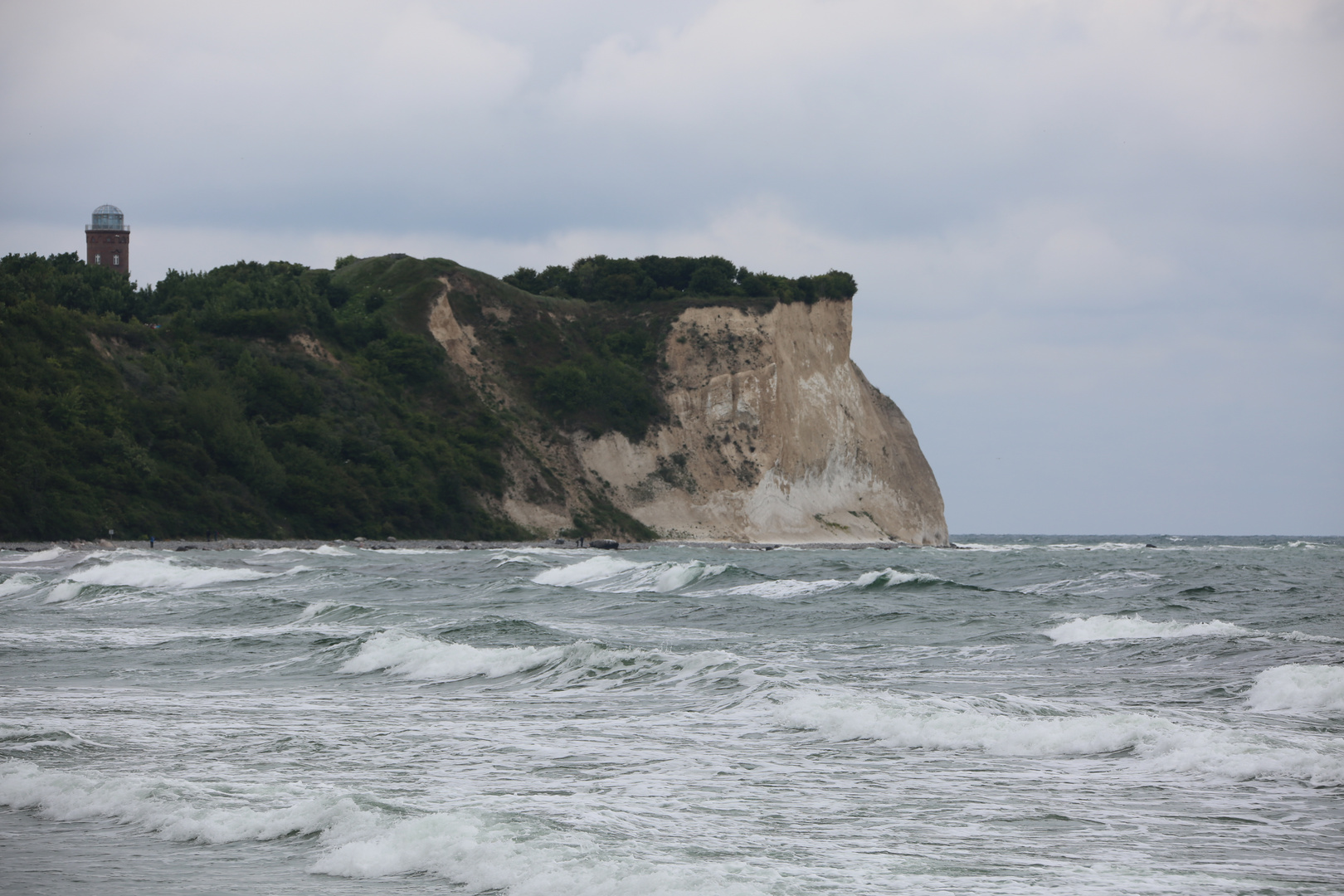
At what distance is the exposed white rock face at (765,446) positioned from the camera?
7719cm

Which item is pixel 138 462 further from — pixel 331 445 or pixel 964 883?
pixel 964 883

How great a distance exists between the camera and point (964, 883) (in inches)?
243

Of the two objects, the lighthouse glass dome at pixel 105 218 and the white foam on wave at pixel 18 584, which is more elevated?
the lighthouse glass dome at pixel 105 218

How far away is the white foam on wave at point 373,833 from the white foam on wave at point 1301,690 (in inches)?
305

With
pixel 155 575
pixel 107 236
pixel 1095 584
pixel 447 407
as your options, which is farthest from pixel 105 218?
pixel 1095 584

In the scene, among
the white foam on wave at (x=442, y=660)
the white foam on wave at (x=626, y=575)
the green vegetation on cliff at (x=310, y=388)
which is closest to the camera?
the white foam on wave at (x=442, y=660)

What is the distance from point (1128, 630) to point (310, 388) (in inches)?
2170

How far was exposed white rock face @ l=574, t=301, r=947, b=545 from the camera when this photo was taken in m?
77.2

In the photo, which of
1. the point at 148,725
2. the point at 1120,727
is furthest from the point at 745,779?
the point at 148,725

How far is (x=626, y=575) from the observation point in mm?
34781

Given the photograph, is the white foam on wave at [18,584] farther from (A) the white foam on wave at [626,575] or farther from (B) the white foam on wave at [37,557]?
(A) the white foam on wave at [626,575]

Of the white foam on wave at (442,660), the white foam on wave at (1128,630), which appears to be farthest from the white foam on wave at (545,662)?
the white foam on wave at (1128,630)

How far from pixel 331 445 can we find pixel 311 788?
5699cm

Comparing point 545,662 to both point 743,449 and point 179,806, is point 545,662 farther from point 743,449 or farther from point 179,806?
point 743,449
